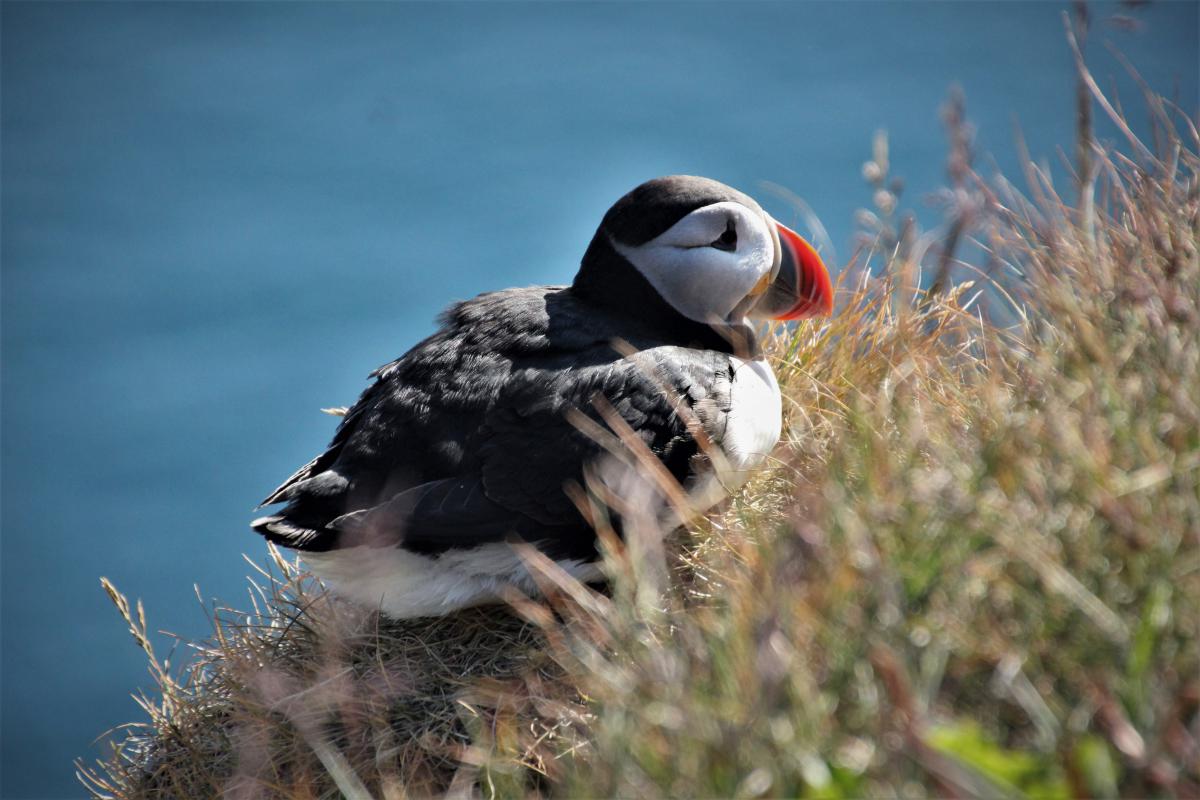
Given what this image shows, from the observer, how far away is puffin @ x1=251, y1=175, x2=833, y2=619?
2.65m

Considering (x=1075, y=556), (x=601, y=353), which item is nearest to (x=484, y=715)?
(x=601, y=353)

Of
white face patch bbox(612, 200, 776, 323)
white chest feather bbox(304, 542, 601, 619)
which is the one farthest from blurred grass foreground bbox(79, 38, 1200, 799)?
white face patch bbox(612, 200, 776, 323)

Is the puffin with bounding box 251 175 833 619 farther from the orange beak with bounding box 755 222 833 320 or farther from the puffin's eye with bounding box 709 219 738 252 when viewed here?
the orange beak with bounding box 755 222 833 320

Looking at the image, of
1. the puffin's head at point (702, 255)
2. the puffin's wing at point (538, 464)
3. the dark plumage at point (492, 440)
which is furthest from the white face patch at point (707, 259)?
the puffin's wing at point (538, 464)

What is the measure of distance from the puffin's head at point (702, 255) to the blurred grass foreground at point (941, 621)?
59 centimetres

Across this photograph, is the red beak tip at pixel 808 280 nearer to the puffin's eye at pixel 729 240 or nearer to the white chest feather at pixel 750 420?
the puffin's eye at pixel 729 240

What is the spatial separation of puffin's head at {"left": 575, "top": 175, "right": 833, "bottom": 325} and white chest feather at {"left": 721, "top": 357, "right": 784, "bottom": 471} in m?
0.26

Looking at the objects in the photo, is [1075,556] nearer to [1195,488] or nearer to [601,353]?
[1195,488]

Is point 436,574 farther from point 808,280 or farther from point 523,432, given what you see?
point 808,280

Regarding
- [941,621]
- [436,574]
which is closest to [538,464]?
[436,574]

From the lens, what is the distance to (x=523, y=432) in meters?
2.71

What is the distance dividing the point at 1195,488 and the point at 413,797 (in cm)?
159

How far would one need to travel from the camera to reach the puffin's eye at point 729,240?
312cm

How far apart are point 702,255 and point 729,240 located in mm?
107
